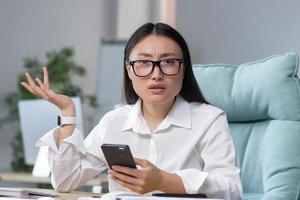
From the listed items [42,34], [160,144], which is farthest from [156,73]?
[42,34]

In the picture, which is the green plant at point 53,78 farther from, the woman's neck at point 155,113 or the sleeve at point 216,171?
the sleeve at point 216,171

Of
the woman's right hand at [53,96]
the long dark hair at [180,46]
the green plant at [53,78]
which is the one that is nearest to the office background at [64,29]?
the green plant at [53,78]

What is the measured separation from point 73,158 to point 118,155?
40cm

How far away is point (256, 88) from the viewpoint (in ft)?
7.30

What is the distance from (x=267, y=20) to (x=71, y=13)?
2445 mm

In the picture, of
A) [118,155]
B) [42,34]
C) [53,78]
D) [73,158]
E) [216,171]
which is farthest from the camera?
[42,34]

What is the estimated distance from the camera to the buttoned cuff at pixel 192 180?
156cm

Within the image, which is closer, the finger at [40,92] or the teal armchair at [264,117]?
the finger at [40,92]

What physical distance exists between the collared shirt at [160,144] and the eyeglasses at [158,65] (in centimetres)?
18

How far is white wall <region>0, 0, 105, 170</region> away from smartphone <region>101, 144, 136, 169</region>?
11.6 feet

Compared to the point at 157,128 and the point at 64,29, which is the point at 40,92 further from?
the point at 64,29

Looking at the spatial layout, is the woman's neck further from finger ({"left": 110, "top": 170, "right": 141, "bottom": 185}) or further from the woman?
finger ({"left": 110, "top": 170, "right": 141, "bottom": 185})

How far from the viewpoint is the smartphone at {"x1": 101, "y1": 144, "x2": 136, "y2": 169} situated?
139cm

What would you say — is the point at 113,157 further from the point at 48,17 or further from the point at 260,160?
the point at 48,17
